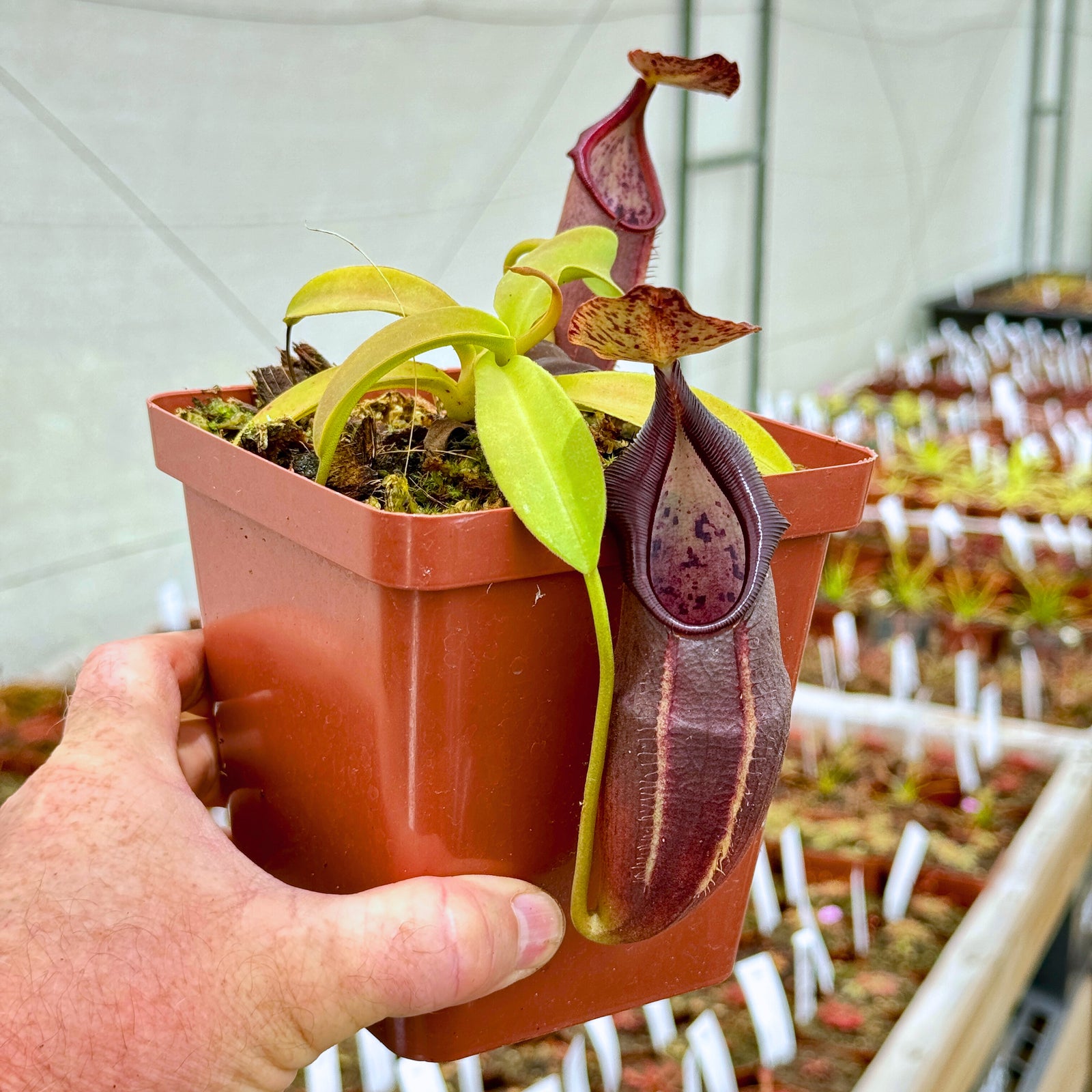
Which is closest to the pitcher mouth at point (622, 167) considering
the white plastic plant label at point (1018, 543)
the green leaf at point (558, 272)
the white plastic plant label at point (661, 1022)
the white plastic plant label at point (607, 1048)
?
the green leaf at point (558, 272)

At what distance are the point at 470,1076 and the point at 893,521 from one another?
1.49 m

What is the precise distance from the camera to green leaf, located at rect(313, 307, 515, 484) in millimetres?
417

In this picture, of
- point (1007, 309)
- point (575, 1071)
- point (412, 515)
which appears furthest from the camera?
point (1007, 309)

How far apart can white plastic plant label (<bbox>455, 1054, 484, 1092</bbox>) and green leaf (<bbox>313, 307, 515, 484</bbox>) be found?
2.68 ft

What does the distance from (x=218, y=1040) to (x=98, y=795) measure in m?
0.11

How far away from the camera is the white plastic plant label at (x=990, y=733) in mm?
1695

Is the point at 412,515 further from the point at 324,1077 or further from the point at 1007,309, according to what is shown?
the point at 1007,309

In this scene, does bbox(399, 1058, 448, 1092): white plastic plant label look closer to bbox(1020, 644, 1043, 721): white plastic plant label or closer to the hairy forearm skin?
the hairy forearm skin

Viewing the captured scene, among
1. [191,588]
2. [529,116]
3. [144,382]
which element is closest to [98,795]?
[144,382]

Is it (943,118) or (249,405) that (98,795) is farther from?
(943,118)

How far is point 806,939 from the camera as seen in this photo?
122 cm

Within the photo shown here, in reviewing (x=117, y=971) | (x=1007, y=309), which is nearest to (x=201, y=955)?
(x=117, y=971)

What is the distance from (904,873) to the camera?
4.52 feet

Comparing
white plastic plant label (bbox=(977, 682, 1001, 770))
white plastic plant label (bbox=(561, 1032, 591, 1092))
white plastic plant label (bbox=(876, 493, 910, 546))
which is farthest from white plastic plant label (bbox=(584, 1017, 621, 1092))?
white plastic plant label (bbox=(876, 493, 910, 546))
